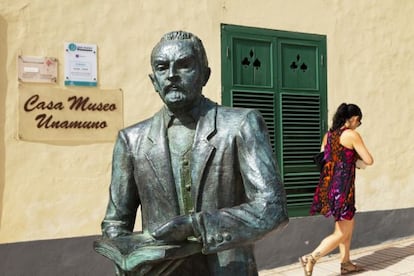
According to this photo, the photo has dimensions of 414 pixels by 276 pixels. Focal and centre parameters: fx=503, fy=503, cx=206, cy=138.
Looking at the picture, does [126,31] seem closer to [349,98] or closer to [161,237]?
[349,98]

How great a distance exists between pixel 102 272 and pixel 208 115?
3740 mm

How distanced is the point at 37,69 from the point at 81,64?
16.2 inches

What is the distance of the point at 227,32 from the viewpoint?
18.0 feet

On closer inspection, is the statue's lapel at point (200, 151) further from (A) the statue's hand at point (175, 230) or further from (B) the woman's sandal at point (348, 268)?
(B) the woman's sandal at point (348, 268)

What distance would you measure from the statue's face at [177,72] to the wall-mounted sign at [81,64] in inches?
135

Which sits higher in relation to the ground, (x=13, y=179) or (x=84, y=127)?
(x=84, y=127)

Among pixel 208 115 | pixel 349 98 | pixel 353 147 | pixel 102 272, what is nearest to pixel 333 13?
pixel 349 98

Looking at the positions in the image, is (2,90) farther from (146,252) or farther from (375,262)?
(375,262)

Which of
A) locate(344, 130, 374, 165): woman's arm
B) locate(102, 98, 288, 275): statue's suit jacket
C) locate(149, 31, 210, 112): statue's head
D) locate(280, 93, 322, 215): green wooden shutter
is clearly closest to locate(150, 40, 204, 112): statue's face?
locate(149, 31, 210, 112): statue's head

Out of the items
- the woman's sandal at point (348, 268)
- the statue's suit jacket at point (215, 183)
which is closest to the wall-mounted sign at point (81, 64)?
the woman's sandal at point (348, 268)

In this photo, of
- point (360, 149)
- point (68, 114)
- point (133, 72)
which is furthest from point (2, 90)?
point (360, 149)

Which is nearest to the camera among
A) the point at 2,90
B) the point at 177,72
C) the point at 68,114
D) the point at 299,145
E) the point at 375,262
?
the point at 177,72

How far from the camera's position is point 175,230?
4.64 ft

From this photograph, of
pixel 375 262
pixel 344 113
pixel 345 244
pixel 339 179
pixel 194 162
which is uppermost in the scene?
pixel 344 113
